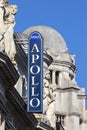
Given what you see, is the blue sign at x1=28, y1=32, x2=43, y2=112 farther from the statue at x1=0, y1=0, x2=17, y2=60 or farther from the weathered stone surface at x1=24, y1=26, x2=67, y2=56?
the weathered stone surface at x1=24, y1=26, x2=67, y2=56

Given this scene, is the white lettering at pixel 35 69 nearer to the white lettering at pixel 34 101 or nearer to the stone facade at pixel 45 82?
the stone facade at pixel 45 82

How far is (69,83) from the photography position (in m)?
91.9

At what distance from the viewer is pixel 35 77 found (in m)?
56.7

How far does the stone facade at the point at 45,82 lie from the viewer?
53.3 m

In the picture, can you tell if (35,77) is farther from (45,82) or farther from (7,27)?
Result: (45,82)

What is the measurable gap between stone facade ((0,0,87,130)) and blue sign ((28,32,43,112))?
847mm

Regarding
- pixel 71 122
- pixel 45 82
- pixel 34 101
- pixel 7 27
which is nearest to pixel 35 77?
pixel 34 101

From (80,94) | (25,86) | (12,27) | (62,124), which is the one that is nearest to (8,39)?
(12,27)

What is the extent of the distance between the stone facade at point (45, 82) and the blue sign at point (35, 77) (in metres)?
0.85

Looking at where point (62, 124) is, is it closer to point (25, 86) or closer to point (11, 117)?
point (25, 86)

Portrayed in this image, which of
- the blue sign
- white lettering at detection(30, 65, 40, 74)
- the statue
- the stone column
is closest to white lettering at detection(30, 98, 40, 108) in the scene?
the blue sign

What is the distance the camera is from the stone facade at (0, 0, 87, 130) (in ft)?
175

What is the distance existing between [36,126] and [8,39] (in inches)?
382

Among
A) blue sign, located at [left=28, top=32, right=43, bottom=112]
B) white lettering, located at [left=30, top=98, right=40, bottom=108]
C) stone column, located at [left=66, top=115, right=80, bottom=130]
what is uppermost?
stone column, located at [left=66, top=115, right=80, bottom=130]
